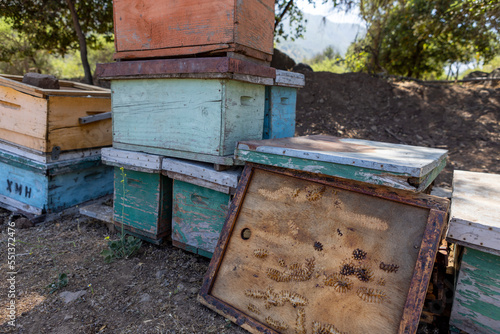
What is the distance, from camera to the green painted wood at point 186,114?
173 cm

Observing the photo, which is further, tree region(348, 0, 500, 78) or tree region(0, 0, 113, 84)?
tree region(348, 0, 500, 78)

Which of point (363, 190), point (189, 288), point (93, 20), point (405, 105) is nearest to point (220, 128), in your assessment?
point (363, 190)

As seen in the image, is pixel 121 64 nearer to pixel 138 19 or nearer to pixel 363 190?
pixel 138 19

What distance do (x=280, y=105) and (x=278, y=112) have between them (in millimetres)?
56

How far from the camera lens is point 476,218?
135cm

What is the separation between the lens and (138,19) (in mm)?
1965

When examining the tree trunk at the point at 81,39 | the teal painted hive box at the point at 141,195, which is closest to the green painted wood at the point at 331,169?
the teal painted hive box at the point at 141,195

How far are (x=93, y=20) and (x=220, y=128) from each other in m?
6.32

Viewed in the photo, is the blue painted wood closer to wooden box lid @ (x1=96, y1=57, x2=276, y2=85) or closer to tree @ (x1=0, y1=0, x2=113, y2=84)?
wooden box lid @ (x1=96, y1=57, x2=276, y2=85)

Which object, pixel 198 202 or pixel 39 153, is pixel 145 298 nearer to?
pixel 198 202

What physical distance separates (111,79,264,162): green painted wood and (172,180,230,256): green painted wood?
0.26 meters

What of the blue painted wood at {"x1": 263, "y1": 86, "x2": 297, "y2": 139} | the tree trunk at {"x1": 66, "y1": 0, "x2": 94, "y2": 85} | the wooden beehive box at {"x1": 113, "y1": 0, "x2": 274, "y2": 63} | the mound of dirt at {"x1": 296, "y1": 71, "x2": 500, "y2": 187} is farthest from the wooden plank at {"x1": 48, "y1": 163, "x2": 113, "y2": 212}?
the tree trunk at {"x1": 66, "y1": 0, "x2": 94, "y2": 85}

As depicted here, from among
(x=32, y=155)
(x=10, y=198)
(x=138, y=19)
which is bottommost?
(x=10, y=198)

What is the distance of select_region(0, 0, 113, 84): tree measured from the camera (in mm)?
5750
